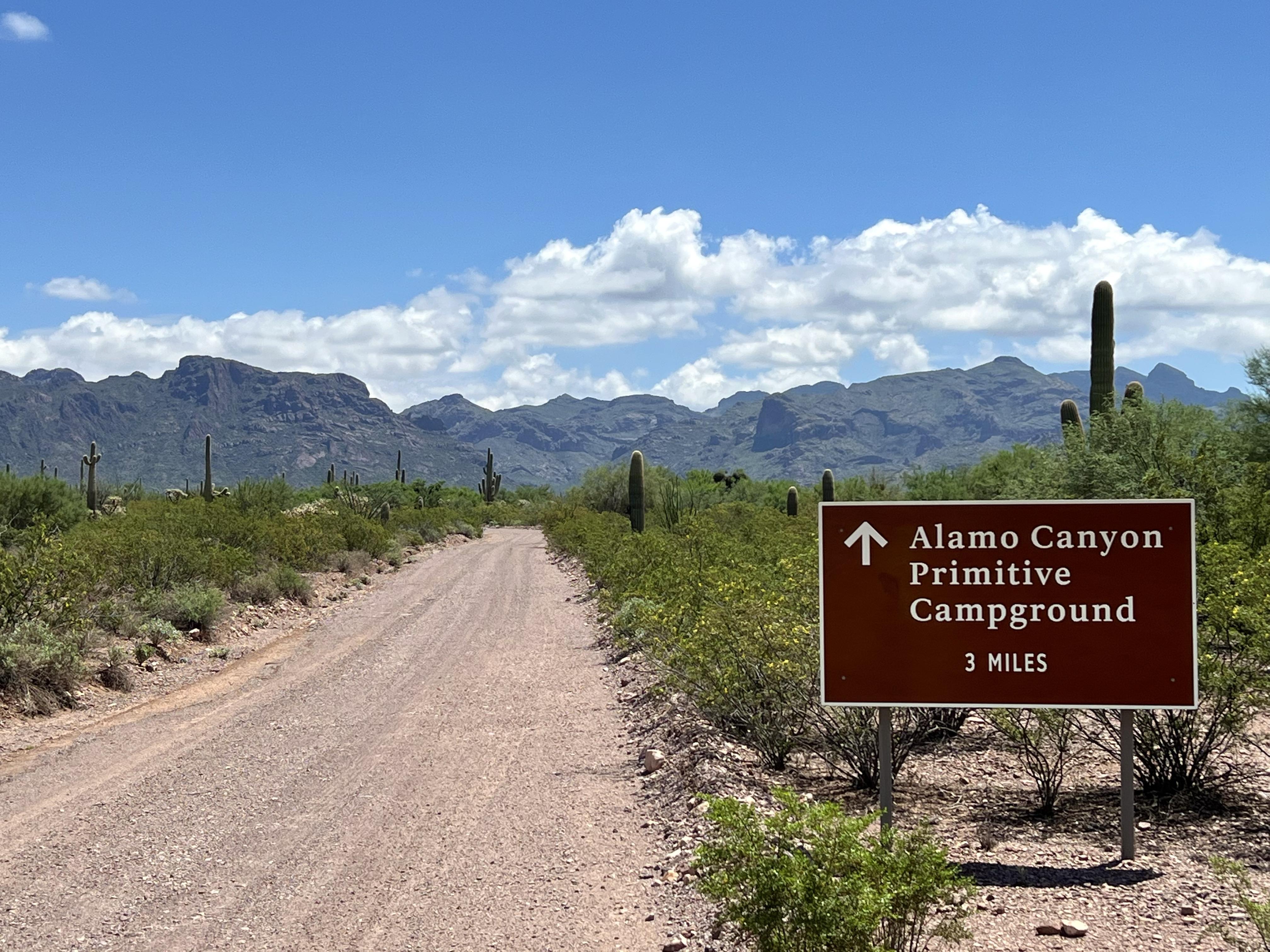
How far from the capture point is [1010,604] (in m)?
5.95

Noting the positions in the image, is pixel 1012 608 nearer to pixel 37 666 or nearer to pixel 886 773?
pixel 886 773

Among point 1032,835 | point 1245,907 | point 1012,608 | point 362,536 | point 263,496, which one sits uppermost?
Answer: point 263,496

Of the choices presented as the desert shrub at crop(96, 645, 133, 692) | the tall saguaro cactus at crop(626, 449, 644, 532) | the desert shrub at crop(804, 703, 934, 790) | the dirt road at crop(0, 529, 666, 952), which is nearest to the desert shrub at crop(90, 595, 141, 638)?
the desert shrub at crop(96, 645, 133, 692)

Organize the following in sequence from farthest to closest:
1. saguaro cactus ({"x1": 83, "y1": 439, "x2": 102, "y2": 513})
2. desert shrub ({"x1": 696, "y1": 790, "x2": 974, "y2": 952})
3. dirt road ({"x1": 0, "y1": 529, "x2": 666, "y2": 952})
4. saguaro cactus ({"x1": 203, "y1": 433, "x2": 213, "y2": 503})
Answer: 1. saguaro cactus ({"x1": 203, "y1": 433, "x2": 213, "y2": 503})
2. saguaro cactus ({"x1": 83, "y1": 439, "x2": 102, "y2": 513})
3. dirt road ({"x1": 0, "y1": 529, "x2": 666, "y2": 952})
4. desert shrub ({"x1": 696, "y1": 790, "x2": 974, "y2": 952})

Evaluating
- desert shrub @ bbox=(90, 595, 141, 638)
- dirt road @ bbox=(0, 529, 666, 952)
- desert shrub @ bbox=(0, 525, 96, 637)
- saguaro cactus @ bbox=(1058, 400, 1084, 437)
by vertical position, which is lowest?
dirt road @ bbox=(0, 529, 666, 952)

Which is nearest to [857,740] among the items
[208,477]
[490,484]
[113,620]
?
[113,620]

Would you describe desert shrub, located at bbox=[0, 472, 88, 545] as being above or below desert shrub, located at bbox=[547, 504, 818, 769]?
above

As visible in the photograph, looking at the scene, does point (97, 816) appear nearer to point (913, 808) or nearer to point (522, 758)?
point (522, 758)

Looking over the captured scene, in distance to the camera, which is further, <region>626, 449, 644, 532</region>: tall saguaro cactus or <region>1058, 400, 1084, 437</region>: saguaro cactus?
<region>626, 449, 644, 532</region>: tall saguaro cactus

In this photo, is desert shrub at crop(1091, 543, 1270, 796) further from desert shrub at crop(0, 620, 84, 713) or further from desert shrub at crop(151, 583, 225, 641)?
desert shrub at crop(151, 583, 225, 641)

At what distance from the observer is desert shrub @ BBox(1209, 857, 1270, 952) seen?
4.07 metres

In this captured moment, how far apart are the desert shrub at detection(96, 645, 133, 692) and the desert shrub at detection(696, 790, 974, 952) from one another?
10.7 m

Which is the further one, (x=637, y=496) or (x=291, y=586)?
(x=637, y=496)

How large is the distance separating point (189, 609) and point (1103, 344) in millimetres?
18563
